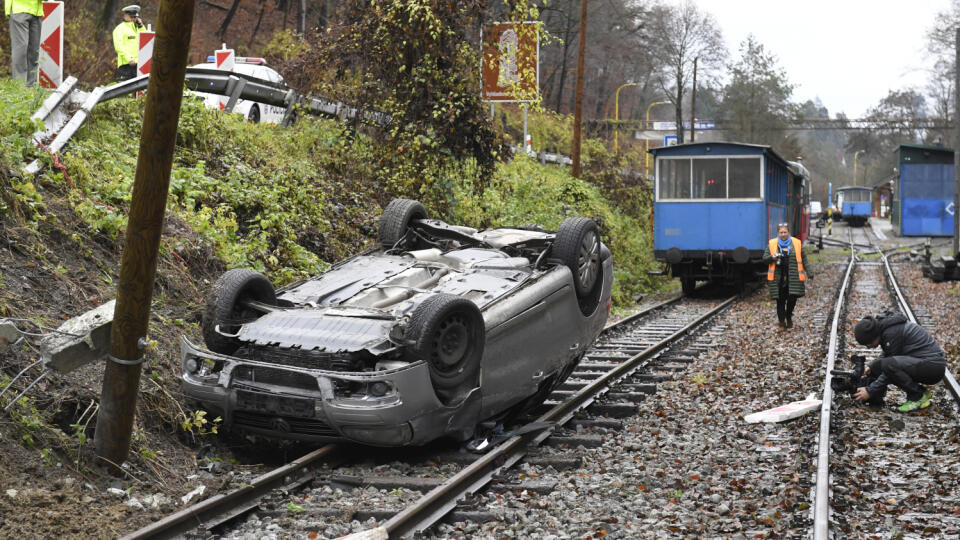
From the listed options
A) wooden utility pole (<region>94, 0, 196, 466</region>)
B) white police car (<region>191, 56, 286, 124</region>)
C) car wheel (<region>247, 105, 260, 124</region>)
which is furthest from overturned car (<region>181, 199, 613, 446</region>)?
car wheel (<region>247, 105, 260, 124</region>)

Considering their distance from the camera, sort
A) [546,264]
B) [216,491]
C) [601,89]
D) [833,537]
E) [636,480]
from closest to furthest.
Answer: [833,537] → [216,491] → [636,480] → [546,264] → [601,89]

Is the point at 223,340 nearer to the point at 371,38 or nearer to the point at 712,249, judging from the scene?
the point at 371,38

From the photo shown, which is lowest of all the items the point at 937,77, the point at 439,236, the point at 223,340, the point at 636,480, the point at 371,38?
the point at 636,480

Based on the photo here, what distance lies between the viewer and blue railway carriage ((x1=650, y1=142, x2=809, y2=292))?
69.0 ft

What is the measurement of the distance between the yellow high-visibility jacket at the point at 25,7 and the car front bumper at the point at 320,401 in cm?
768

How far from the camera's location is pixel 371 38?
16000 millimetres

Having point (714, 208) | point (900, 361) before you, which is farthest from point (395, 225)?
point (714, 208)

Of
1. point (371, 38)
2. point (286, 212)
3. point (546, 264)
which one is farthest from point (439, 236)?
point (371, 38)

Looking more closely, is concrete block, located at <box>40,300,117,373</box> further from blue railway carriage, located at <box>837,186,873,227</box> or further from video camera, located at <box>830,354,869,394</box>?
blue railway carriage, located at <box>837,186,873,227</box>

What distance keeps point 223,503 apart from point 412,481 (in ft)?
4.23

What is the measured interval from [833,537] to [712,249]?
16.2 meters

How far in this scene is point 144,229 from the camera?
5805mm

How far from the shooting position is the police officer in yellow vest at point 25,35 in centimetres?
1247

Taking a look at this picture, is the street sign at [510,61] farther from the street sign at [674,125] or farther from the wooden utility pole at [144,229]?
the street sign at [674,125]
